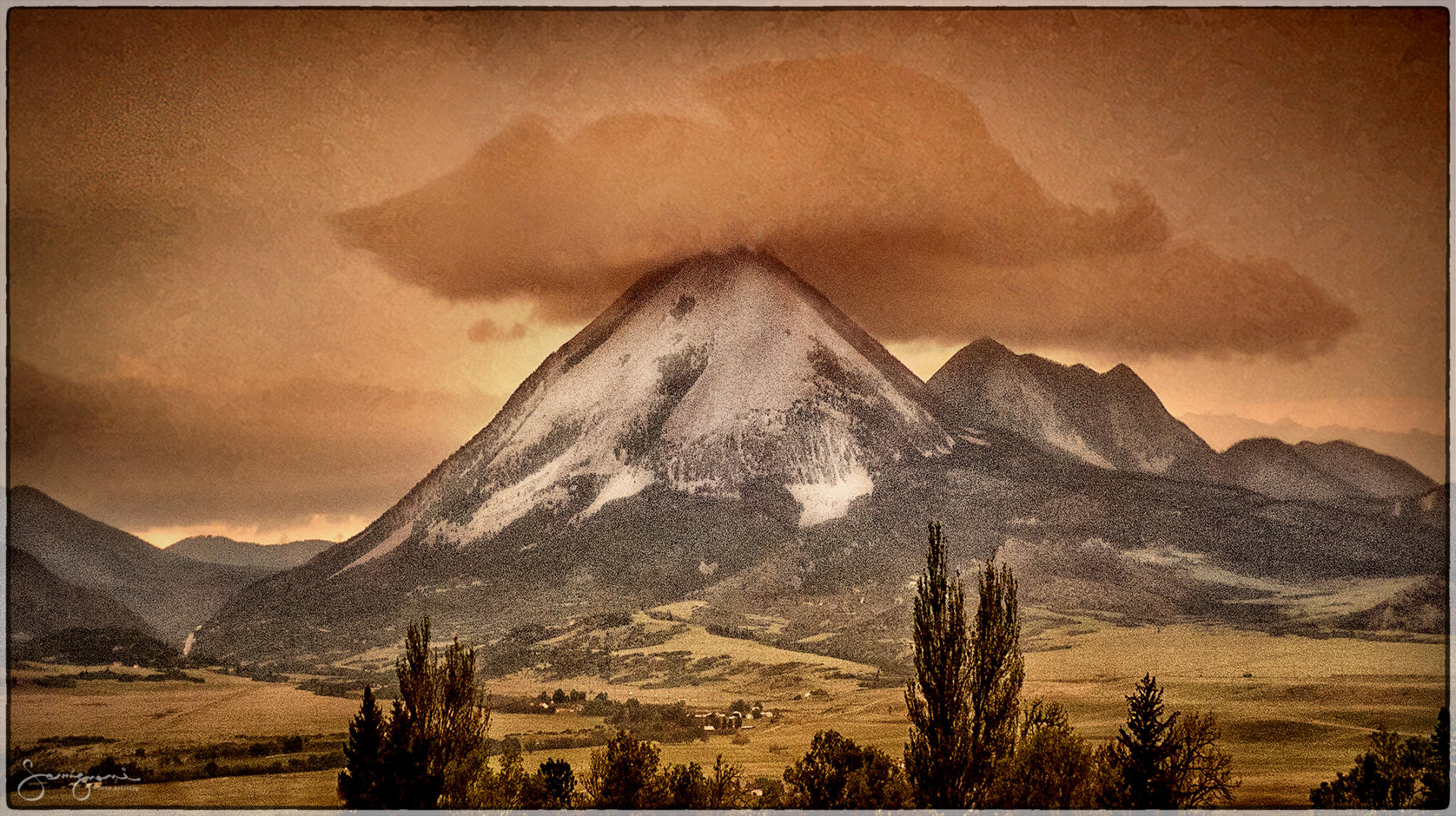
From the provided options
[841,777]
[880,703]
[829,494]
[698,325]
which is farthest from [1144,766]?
[698,325]

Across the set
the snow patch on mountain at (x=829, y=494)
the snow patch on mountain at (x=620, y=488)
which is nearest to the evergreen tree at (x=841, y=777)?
the snow patch on mountain at (x=829, y=494)

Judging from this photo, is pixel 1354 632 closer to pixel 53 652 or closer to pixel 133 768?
pixel 133 768

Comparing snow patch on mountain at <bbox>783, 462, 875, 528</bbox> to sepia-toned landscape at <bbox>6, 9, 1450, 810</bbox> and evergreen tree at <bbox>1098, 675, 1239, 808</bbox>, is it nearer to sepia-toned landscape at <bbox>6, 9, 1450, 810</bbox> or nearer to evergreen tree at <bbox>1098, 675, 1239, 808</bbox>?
sepia-toned landscape at <bbox>6, 9, 1450, 810</bbox>

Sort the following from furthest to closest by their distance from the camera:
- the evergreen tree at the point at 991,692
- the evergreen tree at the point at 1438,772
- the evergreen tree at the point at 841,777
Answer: the evergreen tree at the point at 1438,772, the evergreen tree at the point at 841,777, the evergreen tree at the point at 991,692

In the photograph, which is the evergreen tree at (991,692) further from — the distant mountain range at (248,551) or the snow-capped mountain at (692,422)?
the distant mountain range at (248,551)
